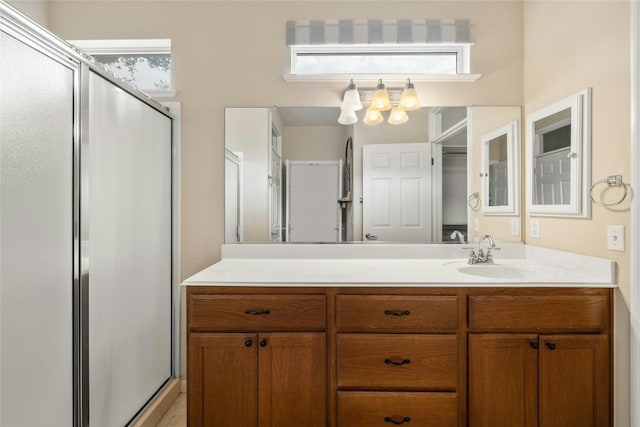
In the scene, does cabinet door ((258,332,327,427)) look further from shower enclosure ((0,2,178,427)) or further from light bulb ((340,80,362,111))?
light bulb ((340,80,362,111))

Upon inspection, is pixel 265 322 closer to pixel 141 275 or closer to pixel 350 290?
pixel 350 290

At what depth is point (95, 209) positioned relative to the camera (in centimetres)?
144

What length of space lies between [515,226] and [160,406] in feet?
7.83

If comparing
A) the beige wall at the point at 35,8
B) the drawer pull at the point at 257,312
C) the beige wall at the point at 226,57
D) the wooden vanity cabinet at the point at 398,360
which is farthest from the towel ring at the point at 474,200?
the beige wall at the point at 35,8

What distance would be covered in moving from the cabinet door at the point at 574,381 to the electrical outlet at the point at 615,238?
1.34ft

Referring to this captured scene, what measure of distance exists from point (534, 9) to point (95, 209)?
8.69 feet

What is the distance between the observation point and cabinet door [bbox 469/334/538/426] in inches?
Result: 58.7

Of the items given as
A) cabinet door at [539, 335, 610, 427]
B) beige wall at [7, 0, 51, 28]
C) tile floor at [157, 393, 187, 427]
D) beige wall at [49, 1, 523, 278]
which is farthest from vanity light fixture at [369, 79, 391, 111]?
tile floor at [157, 393, 187, 427]

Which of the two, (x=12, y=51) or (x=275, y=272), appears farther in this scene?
(x=275, y=272)

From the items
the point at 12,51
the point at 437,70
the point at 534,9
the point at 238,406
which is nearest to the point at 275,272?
the point at 238,406

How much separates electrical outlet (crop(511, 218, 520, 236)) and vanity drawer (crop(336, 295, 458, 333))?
3.06 feet

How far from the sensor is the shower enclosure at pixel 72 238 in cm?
108

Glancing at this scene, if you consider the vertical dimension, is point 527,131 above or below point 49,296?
above

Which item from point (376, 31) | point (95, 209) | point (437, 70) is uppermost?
point (376, 31)
